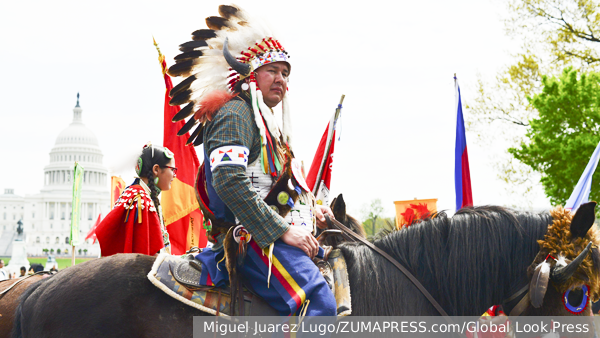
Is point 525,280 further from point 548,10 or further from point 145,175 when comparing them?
point 548,10

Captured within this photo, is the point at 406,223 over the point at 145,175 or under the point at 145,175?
under

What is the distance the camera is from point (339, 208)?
6266 mm

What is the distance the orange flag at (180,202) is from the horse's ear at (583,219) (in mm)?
5979

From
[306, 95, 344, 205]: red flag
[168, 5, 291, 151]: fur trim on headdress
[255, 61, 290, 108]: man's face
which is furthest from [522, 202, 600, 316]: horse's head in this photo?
[306, 95, 344, 205]: red flag

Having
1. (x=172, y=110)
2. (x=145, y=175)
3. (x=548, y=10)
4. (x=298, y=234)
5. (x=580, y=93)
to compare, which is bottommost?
(x=298, y=234)

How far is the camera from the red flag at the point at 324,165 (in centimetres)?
776

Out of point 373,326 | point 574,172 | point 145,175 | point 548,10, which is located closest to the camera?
point 373,326

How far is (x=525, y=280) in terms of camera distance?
10.3ft

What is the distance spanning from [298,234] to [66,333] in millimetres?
1422

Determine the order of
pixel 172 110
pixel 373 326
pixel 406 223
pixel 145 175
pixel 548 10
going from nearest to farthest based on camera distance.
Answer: pixel 373 326, pixel 406 223, pixel 145 175, pixel 172 110, pixel 548 10

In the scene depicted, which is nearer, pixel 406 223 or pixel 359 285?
pixel 359 285

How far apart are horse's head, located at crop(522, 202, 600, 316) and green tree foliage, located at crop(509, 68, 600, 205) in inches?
617

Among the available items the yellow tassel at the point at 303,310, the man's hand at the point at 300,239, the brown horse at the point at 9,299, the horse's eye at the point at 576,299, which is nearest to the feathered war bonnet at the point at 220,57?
the man's hand at the point at 300,239

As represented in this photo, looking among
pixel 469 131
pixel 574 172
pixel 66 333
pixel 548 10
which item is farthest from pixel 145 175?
pixel 548 10
